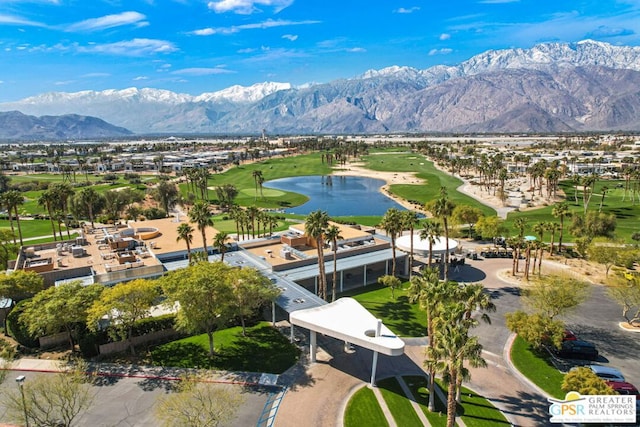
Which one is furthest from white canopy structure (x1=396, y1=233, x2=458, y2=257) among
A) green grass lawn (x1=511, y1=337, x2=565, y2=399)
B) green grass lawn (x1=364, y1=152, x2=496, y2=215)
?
green grass lawn (x1=364, y1=152, x2=496, y2=215)

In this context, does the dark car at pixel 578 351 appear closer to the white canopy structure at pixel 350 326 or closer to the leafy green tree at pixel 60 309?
the white canopy structure at pixel 350 326

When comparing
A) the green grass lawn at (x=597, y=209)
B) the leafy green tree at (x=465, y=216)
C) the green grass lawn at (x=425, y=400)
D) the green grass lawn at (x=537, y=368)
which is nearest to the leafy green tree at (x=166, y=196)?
the leafy green tree at (x=465, y=216)

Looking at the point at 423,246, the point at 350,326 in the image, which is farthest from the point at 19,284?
the point at 423,246

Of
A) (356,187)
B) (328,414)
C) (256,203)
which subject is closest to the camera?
(328,414)

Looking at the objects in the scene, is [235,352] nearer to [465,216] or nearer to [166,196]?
[465,216]

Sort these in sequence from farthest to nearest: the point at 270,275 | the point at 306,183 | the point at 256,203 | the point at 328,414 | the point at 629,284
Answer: the point at 306,183 → the point at 256,203 → the point at 270,275 → the point at 629,284 → the point at 328,414

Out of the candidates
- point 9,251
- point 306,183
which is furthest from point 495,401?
point 306,183

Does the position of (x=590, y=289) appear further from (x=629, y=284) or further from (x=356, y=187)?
(x=356, y=187)
